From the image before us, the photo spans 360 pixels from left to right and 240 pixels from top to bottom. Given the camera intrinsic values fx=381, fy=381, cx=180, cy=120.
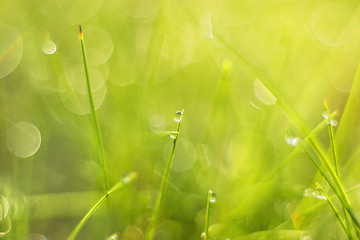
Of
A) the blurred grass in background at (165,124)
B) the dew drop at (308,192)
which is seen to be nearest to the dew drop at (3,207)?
the blurred grass in background at (165,124)

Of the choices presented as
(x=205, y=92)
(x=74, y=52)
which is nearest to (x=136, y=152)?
(x=205, y=92)

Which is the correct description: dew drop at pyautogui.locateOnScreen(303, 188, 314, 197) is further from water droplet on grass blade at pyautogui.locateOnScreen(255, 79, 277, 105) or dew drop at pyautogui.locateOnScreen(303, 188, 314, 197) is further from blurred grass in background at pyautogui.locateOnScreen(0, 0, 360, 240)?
water droplet on grass blade at pyautogui.locateOnScreen(255, 79, 277, 105)

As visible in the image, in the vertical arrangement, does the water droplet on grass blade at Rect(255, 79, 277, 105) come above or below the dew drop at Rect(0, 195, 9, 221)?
above

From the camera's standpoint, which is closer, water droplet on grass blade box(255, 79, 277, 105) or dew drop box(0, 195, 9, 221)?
dew drop box(0, 195, 9, 221)

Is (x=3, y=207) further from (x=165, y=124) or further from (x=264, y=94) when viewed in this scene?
(x=264, y=94)

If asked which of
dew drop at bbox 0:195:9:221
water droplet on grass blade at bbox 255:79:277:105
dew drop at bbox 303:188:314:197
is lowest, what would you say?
dew drop at bbox 303:188:314:197

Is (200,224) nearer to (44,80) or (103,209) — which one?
(103,209)

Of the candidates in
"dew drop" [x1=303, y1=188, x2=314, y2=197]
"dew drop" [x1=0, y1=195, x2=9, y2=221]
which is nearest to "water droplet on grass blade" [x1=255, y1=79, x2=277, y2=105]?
"dew drop" [x1=303, y1=188, x2=314, y2=197]
